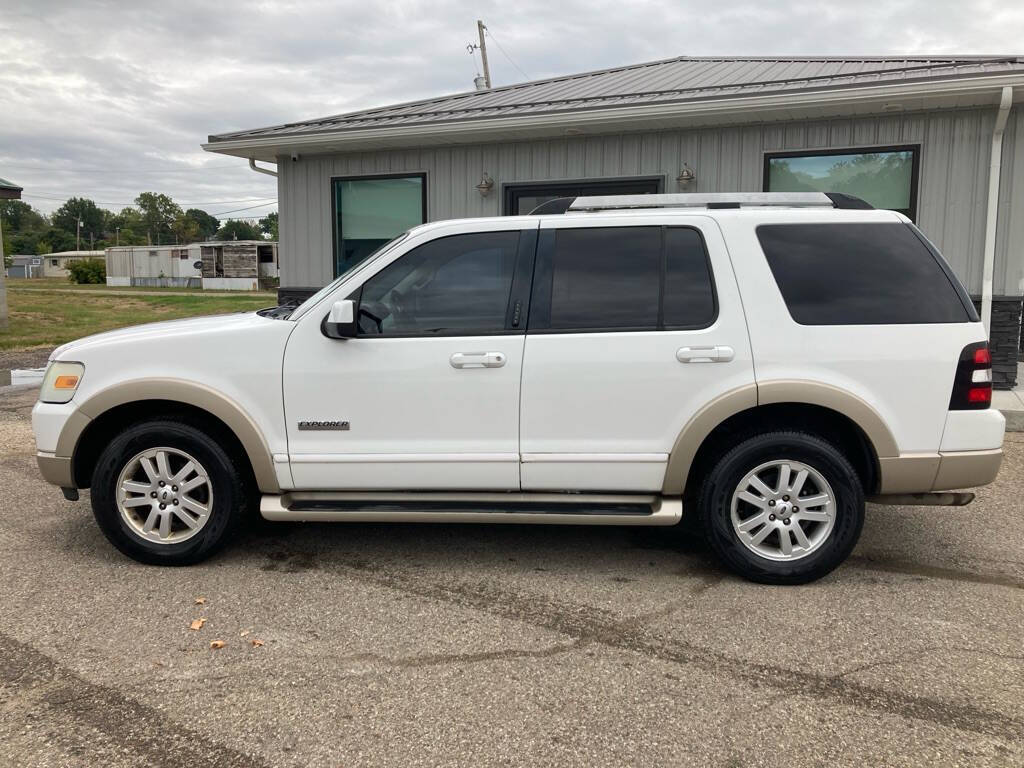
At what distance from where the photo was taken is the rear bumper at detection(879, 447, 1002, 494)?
402 cm

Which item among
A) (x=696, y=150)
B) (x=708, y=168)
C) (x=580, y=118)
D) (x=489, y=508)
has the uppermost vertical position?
(x=580, y=118)

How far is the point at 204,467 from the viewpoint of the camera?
430 centimetres

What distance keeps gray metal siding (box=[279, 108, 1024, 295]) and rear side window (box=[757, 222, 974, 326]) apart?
5.40m

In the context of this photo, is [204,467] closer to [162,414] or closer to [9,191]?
[162,414]

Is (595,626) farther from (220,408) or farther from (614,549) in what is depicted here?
(220,408)

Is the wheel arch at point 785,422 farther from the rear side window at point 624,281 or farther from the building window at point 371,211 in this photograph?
the building window at point 371,211

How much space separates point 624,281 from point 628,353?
40 cm

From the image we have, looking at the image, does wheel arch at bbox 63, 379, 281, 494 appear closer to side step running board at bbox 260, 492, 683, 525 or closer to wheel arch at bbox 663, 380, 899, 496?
side step running board at bbox 260, 492, 683, 525

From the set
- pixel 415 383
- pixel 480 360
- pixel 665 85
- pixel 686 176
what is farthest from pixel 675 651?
pixel 665 85

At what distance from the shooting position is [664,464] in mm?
4117

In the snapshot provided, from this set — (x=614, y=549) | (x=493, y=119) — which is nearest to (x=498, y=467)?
(x=614, y=549)

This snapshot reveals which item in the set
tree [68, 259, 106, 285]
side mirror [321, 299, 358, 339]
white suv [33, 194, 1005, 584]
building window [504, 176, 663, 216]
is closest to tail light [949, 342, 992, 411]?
white suv [33, 194, 1005, 584]

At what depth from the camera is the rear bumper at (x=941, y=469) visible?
4.02 m

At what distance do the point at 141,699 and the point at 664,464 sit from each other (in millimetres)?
2498
